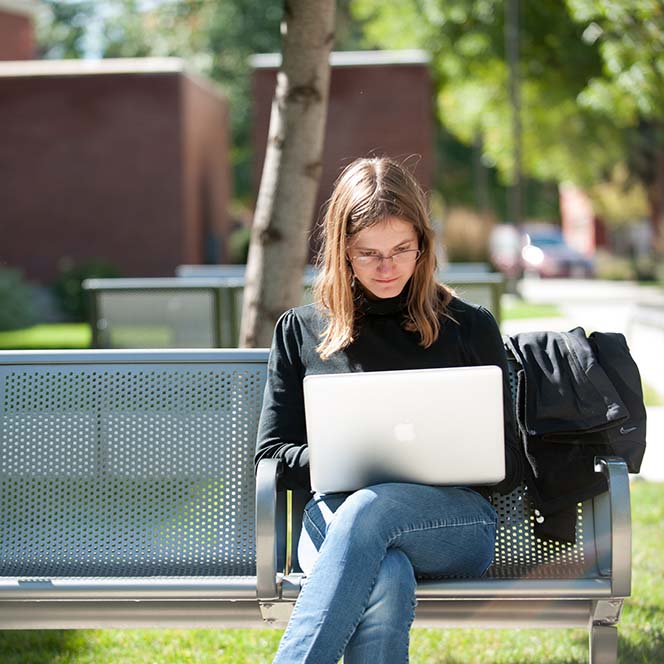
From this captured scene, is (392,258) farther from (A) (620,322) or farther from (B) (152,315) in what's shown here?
(A) (620,322)

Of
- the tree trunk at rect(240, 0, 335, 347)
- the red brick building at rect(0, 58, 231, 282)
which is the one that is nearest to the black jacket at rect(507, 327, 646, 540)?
the tree trunk at rect(240, 0, 335, 347)

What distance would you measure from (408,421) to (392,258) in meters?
0.55

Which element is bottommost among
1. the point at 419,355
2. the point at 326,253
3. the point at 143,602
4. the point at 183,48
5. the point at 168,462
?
the point at 143,602

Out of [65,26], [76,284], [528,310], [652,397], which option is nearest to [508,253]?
[528,310]

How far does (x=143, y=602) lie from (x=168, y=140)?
18945mm

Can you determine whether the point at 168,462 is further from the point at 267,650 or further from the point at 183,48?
the point at 183,48

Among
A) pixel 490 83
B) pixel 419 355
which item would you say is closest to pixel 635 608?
pixel 419 355

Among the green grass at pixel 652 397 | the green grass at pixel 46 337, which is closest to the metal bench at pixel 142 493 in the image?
the green grass at pixel 652 397

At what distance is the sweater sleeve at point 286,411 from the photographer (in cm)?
331

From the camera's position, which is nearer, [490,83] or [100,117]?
[100,117]

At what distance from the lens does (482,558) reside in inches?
126

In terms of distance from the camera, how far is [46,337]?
17.0 meters

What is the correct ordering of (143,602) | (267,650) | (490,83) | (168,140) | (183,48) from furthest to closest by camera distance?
(183,48) < (490,83) < (168,140) < (267,650) < (143,602)

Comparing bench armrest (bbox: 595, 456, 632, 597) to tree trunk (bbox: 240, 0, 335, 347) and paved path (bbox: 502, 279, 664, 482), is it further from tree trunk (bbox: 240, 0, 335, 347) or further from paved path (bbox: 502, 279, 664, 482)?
tree trunk (bbox: 240, 0, 335, 347)
